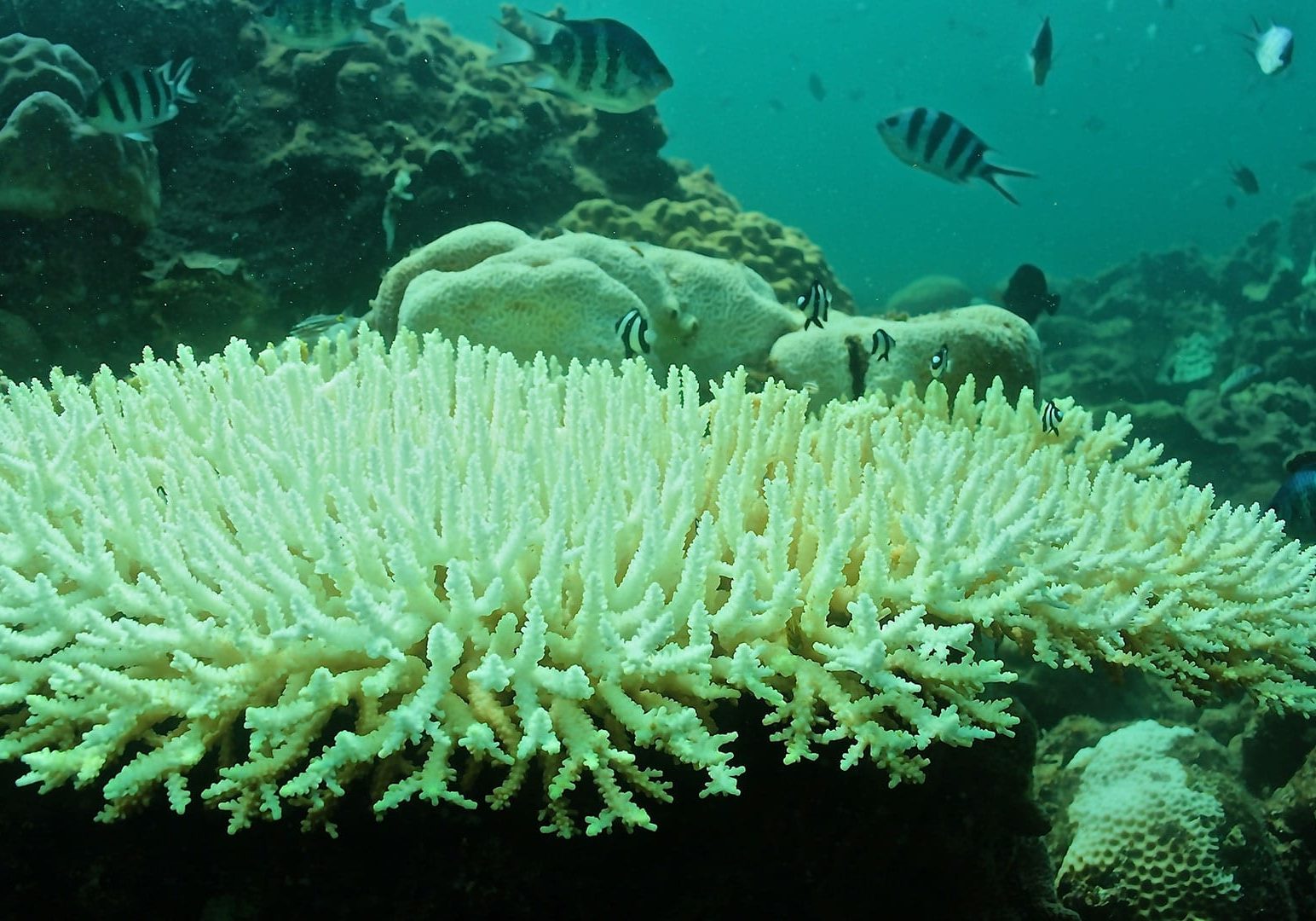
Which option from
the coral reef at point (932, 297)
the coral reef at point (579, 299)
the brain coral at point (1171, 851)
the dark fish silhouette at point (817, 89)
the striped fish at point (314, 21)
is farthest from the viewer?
the dark fish silhouette at point (817, 89)

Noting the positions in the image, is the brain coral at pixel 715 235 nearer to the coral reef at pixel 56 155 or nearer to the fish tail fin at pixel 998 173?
the fish tail fin at pixel 998 173

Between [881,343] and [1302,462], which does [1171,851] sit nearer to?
[881,343]

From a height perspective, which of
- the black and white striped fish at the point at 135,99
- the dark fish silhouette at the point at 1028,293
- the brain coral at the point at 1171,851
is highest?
the dark fish silhouette at the point at 1028,293

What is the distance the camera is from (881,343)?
16.2ft

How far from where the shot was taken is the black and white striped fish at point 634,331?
4.50 meters

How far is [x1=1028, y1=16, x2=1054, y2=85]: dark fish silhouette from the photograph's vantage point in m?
9.27

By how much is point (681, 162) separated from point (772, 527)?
1248cm

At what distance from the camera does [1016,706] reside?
7.50ft

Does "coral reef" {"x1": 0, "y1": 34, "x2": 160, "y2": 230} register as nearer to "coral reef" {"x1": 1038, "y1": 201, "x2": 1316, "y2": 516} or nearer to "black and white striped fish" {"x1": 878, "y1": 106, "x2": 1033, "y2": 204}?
"black and white striped fish" {"x1": 878, "y1": 106, "x2": 1033, "y2": 204}

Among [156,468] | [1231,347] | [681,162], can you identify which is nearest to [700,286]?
[156,468]

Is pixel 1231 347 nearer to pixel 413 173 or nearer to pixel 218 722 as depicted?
pixel 413 173

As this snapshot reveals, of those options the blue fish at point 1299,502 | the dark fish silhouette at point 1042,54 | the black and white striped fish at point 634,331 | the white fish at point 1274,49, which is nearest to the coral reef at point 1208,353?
the white fish at point 1274,49

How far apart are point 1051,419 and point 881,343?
1548 mm

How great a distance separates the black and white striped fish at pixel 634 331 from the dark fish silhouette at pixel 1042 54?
291 inches
